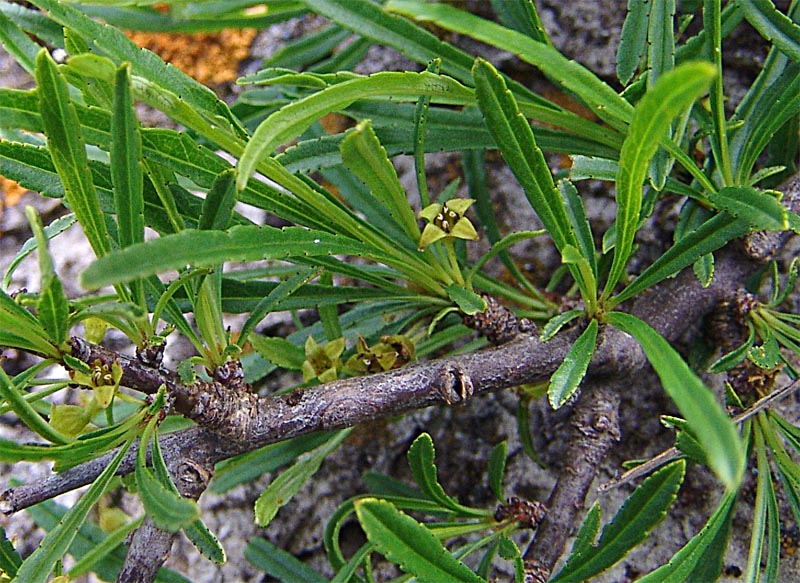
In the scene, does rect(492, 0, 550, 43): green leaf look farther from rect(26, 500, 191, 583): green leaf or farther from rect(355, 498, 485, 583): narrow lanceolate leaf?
rect(26, 500, 191, 583): green leaf

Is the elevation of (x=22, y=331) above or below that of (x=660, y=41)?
below

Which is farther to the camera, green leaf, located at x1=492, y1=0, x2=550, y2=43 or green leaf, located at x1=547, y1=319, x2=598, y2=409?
green leaf, located at x1=492, y1=0, x2=550, y2=43

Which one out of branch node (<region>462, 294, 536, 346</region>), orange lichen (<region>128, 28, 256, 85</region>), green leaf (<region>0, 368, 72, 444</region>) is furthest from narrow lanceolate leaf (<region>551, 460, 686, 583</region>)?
orange lichen (<region>128, 28, 256, 85</region>)

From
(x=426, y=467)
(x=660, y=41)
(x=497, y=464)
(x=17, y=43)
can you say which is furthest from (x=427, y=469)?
(x=17, y=43)

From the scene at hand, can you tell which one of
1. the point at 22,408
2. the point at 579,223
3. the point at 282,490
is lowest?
the point at 282,490

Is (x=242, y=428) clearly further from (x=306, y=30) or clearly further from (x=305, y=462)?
(x=306, y=30)

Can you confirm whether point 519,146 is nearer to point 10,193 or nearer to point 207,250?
point 207,250

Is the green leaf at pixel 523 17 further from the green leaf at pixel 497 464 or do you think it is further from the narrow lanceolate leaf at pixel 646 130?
the green leaf at pixel 497 464
